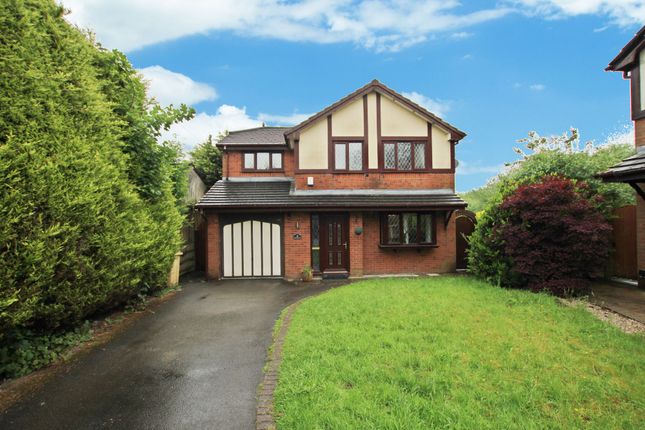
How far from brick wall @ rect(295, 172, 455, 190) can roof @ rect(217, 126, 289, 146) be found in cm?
250

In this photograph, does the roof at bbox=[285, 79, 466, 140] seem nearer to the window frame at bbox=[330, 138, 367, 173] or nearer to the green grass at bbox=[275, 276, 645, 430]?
the window frame at bbox=[330, 138, 367, 173]

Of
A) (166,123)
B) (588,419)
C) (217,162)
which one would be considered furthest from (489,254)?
(217,162)

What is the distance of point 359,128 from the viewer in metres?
11.6

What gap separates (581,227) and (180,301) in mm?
9773

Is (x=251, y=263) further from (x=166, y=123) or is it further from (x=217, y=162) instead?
(x=217, y=162)

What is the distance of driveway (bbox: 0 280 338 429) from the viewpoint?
327 centimetres

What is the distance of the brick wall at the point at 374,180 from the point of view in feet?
38.1

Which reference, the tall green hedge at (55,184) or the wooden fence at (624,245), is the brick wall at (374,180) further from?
the tall green hedge at (55,184)

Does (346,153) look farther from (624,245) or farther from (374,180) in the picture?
(624,245)

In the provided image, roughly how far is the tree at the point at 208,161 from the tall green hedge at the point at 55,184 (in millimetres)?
13507

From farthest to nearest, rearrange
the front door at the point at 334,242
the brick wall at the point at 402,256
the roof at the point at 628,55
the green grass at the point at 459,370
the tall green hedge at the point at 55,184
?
the brick wall at the point at 402,256
the front door at the point at 334,242
the roof at the point at 628,55
the tall green hedge at the point at 55,184
the green grass at the point at 459,370

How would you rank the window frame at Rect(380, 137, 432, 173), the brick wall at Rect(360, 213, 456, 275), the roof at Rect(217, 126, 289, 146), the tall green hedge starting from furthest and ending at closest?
the roof at Rect(217, 126, 289, 146) < the window frame at Rect(380, 137, 432, 173) < the brick wall at Rect(360, 213, 456, 275) < the tall green hedge

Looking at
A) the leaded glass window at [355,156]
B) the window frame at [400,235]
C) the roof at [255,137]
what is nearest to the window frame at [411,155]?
the leaded glass window at [355,156]

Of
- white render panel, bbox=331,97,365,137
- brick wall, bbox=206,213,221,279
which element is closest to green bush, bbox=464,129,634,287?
white render panel, bbox=331,97,365,137
